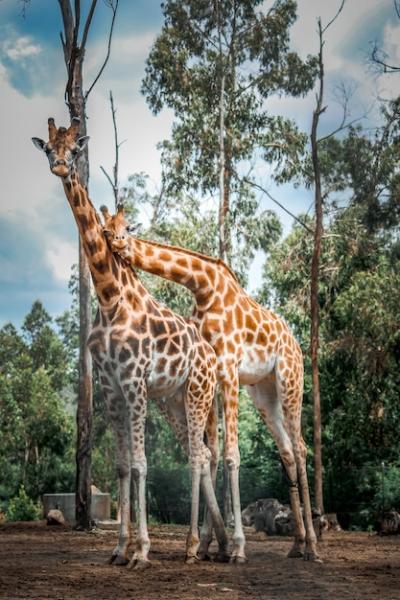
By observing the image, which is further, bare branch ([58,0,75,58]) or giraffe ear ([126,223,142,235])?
bare branch ([58,0,75,58])

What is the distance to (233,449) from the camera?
311 inches

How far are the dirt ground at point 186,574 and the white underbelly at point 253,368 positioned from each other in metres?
1.82

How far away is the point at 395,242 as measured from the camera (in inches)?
768

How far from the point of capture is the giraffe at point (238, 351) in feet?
25.7

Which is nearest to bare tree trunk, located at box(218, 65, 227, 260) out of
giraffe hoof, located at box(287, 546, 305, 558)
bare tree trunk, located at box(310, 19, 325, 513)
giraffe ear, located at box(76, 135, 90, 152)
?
bare tree trunk, located at box(310, 19, 325, 513)

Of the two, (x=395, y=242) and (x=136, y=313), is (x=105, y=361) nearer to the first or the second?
(x=136, y=313)

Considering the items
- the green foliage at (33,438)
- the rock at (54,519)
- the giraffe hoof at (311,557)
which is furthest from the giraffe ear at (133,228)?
the green foliage at (33,438)

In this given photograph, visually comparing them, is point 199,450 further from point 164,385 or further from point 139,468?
point 139,468

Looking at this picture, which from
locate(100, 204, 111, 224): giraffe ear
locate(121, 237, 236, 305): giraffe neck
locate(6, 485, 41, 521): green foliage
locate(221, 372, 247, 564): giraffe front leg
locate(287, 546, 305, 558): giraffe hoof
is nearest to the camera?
locate(100, 204, 111, 224): giraffe ear

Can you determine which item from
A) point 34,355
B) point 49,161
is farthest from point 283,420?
point 34,355

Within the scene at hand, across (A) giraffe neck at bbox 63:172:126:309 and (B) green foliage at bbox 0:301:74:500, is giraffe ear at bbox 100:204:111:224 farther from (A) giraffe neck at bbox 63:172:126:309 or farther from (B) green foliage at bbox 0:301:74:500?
(B) green foliage at bbox 0:301:74:500

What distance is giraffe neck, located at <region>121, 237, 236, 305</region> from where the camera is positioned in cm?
792

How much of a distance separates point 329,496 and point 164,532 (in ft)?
22.1

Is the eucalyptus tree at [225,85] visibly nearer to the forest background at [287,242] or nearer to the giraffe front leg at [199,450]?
the forest background at [287,242]
